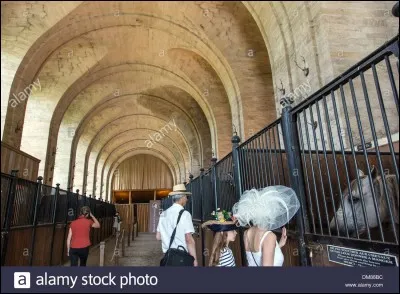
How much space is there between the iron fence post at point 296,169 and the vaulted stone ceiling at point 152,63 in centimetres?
391

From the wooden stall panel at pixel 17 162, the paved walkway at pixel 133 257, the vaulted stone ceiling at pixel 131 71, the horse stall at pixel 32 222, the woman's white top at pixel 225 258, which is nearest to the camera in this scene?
→ the woman's white top at pixel 225 258

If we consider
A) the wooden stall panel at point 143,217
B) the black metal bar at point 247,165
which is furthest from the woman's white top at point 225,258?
the wooden stall panel at point 143,217

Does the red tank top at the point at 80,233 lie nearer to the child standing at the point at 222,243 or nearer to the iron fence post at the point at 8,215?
the iron fence post at the point at 8,215

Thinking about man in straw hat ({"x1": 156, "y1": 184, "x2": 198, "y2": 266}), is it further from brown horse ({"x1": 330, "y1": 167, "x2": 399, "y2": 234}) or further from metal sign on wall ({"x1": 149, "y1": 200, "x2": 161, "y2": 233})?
metal sign on wall ({"x1": 149, "y1": 200, "x2": 161, "y2": 233})

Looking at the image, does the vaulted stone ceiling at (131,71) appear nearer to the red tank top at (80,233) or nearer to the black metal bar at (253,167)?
the red tank top at (80,233)

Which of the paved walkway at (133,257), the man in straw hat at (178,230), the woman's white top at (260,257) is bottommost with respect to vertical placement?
the paved walkway at (133,257)

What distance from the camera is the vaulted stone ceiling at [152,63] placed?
8461 mm

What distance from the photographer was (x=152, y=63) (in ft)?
47.3

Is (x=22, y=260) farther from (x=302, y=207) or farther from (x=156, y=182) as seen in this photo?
(x=156, y=182)

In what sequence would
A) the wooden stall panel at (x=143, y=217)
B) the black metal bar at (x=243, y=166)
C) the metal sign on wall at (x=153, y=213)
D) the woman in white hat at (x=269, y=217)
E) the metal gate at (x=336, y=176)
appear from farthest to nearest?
1. the wooden stall panel at (x=143, y=217)
2. the metal sign on wall at (x=153, y=213)
3. the black metal bar at (x=243, y=166)
4. the woman in white hat at (x=269, y=217)
5. the metal gate at (x=336, y=176)

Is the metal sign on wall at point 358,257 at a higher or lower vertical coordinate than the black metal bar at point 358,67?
lower

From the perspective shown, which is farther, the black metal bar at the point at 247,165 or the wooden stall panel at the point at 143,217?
the wooden stall panel at the point at 143,217

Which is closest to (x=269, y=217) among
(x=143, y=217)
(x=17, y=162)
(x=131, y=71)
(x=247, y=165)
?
(x=247, y=165)

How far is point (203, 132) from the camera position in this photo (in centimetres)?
1741
